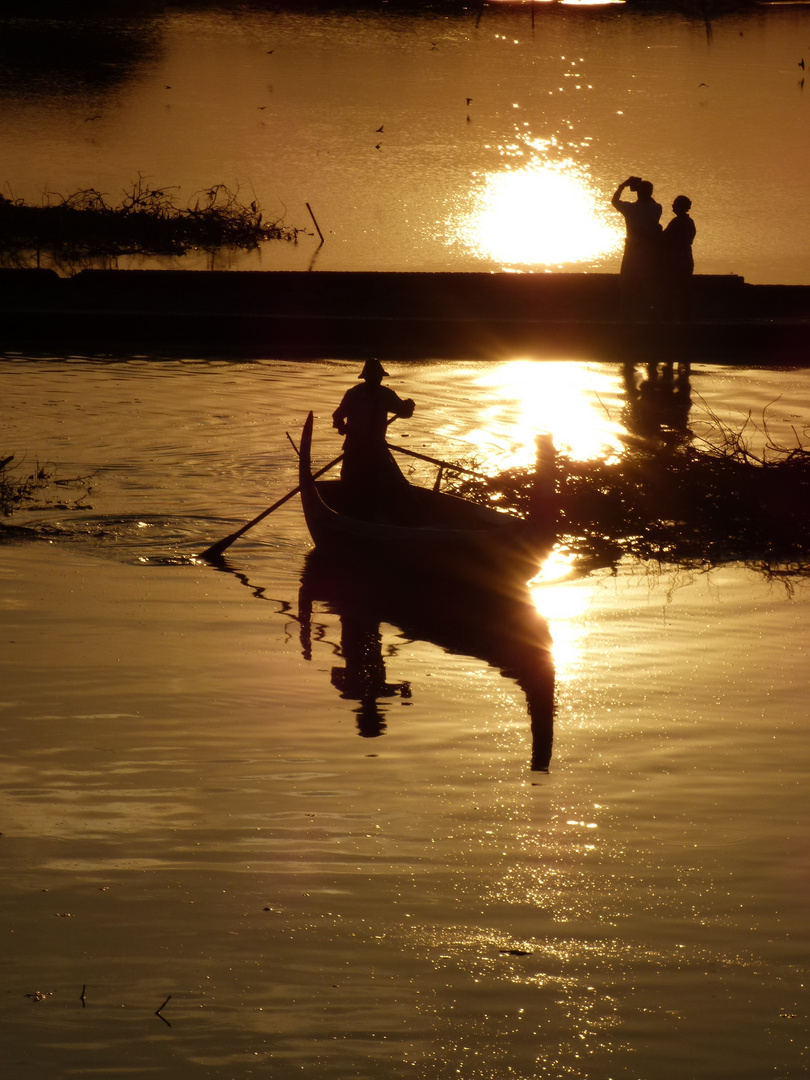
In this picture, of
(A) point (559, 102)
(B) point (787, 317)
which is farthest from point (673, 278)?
(A) point (559, 102)

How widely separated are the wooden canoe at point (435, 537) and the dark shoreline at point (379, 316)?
415 inches

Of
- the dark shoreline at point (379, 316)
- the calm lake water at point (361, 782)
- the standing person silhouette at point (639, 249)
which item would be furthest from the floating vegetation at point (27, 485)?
the standing person silhouette at point (639, 249)

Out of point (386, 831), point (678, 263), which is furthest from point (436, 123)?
point (386, 831)

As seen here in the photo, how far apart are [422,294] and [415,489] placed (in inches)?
456

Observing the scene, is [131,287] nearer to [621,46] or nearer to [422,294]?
[422,294]

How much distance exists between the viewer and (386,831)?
6805 millimetres

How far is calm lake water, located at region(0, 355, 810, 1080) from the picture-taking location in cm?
521

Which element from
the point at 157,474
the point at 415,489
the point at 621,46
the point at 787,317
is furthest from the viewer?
the point at 621,46

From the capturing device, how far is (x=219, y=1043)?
5.10 m

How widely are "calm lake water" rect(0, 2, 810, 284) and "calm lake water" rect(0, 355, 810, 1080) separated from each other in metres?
21.2

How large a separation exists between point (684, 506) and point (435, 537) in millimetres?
3205

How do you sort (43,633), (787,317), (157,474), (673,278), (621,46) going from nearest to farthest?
(43,633) → (157,474) → (673,278) → (787,317) → (621,46)

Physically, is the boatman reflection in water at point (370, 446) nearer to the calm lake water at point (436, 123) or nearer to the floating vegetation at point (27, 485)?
the floating vegetation at point (27, 485)

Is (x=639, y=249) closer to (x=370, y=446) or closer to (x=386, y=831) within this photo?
(x=370, y=446)
